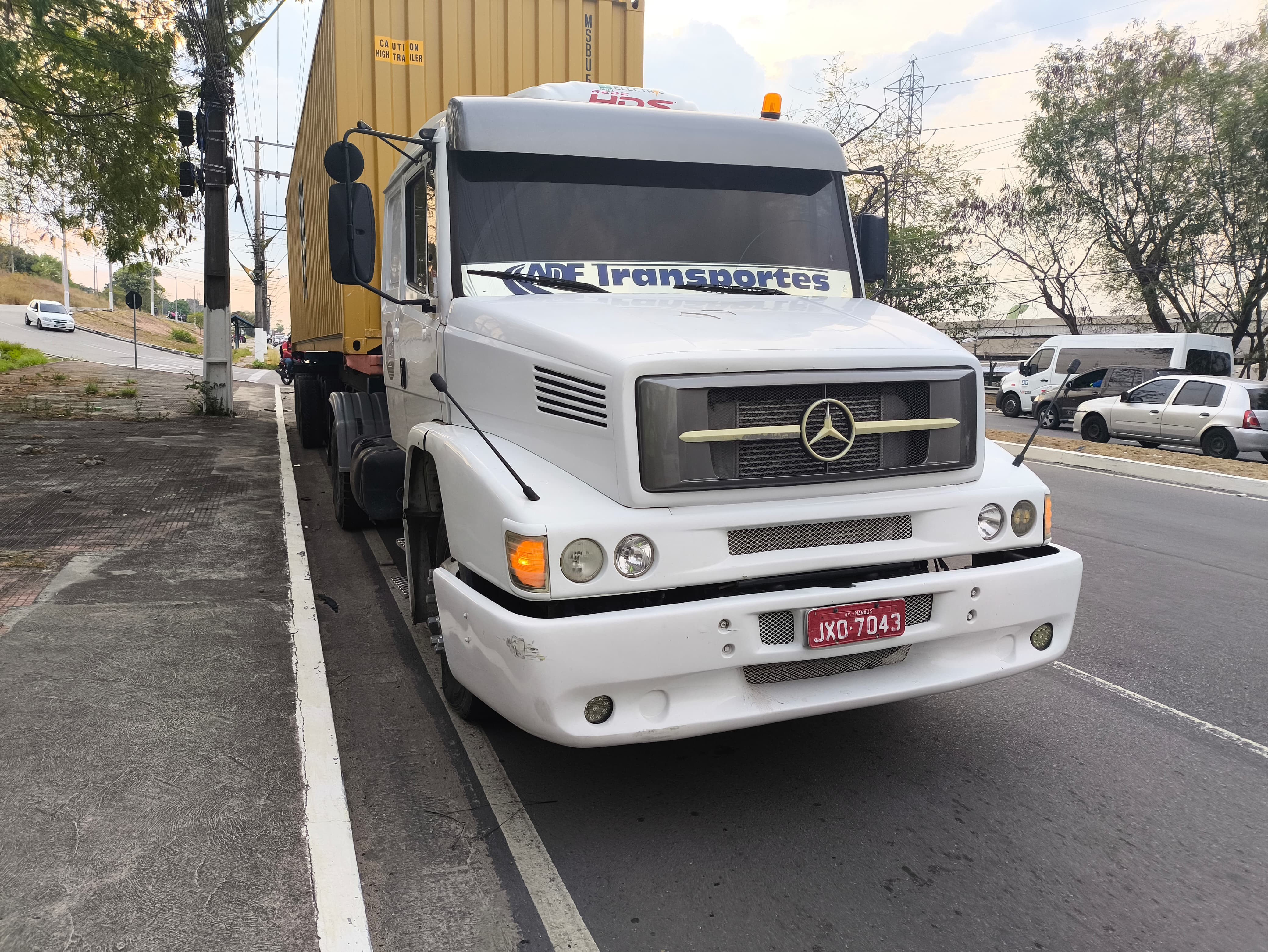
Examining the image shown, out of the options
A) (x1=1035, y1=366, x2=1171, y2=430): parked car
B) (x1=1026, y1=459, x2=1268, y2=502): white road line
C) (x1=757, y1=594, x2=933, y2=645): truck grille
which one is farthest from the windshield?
(x1=1035, y1=366, x2=1171, y2=430): parked car

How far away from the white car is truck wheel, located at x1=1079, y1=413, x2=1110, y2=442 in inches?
2035

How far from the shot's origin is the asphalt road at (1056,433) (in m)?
17.4

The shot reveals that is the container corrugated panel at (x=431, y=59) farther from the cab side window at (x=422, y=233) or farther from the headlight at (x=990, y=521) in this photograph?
the headlight at (x=990, y=521)

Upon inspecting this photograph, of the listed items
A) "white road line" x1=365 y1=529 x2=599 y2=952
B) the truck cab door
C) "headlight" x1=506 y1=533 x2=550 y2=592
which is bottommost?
"white road line" x1=365 y1=529 x2=599 y2=952

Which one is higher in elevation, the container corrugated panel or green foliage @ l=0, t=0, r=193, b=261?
green foliage @ l=0, t=0, r=193, b=261

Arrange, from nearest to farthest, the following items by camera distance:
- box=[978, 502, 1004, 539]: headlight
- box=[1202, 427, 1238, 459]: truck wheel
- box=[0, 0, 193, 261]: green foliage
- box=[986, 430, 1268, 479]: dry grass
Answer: box=[978, 502, 1004, 539]: headlight, box=[0, 0, 193, 261]: green foliage, box=[986, 430, 1268, 479]: dry grass, box=[1202, 427, 1238, 459]: truck wheel

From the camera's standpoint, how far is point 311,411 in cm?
1220

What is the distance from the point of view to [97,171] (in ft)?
51.3

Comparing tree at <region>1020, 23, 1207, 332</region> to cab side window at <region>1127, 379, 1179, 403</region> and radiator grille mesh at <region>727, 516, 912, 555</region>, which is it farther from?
radiator grille mesh at <region>727, 516, 912, 555</region>

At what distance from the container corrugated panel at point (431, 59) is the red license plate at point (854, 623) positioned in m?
4.07

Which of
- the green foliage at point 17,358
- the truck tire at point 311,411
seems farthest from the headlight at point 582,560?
the green foliage at point 17,358

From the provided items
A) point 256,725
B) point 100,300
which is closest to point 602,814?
point 256,725

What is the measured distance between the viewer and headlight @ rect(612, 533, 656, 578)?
122 inches

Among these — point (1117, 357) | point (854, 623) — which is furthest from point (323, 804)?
point (1117, 357)
